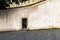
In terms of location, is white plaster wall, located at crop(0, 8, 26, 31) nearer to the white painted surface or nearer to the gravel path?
the white painted surface

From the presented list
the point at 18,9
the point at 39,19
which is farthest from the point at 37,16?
the point at 18,9

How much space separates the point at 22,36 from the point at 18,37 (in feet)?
0.40

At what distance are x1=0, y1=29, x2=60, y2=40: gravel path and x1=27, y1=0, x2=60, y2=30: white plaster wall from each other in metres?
0.35

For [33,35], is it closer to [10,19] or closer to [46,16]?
[46,16]

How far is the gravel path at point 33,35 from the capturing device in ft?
24.5

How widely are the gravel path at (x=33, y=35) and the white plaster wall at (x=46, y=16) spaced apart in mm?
352

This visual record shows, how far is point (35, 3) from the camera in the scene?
8648 mm

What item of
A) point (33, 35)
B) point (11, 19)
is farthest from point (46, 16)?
point (11, 19)

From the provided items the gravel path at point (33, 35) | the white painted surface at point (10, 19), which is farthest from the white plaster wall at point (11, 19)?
the gravel path at point (33, 35)

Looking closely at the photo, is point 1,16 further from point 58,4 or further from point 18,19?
point 58,4

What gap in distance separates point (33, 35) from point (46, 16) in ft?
3.33

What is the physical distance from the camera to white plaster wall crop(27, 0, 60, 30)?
8484mm

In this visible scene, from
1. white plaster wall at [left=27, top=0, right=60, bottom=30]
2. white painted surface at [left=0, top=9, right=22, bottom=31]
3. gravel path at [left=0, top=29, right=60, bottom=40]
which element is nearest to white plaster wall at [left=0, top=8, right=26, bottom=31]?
white painted surface at [left=0, top=9, right=22, bottom=31]

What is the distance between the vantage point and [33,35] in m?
7.82
